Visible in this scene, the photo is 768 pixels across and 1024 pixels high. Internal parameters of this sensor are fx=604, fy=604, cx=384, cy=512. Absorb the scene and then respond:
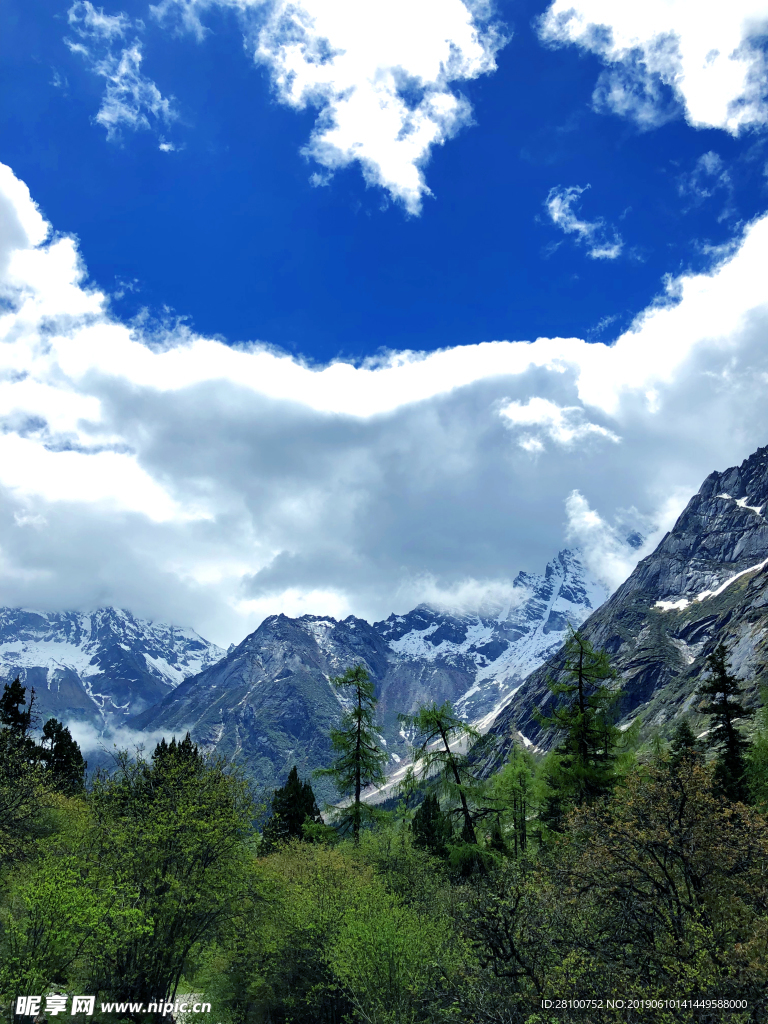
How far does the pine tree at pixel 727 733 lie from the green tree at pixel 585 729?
340 inches

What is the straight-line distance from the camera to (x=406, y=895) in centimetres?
3216

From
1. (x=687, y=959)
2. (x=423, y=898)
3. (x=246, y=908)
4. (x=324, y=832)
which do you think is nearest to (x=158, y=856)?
(x=246, y=908)

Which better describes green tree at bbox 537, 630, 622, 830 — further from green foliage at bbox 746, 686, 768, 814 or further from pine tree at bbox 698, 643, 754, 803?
green foliage at bbox 746, 686, 768, 814

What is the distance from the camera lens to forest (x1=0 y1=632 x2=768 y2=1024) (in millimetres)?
17219

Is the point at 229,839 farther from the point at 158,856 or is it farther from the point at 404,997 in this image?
the point at 404,997

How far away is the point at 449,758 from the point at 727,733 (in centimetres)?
1966

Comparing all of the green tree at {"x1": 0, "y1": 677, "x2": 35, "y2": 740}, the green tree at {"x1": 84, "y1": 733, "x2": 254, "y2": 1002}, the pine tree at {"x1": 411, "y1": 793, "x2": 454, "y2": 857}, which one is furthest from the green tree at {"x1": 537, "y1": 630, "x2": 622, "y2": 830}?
the green tree at {"x1": 0, "y1": 677, "x2": 35, "y2": 740}

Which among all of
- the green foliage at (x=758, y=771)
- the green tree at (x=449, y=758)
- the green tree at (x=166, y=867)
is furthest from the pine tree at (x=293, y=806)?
the green foliage at (x=758, y=771)

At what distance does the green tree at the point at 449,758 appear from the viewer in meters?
35.8

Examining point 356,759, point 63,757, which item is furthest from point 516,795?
point 63,757

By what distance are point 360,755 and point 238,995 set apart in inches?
563

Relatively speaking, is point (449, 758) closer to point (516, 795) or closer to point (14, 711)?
point (516, 795)

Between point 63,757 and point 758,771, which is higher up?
point 63,757

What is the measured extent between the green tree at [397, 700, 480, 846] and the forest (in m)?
0.14
